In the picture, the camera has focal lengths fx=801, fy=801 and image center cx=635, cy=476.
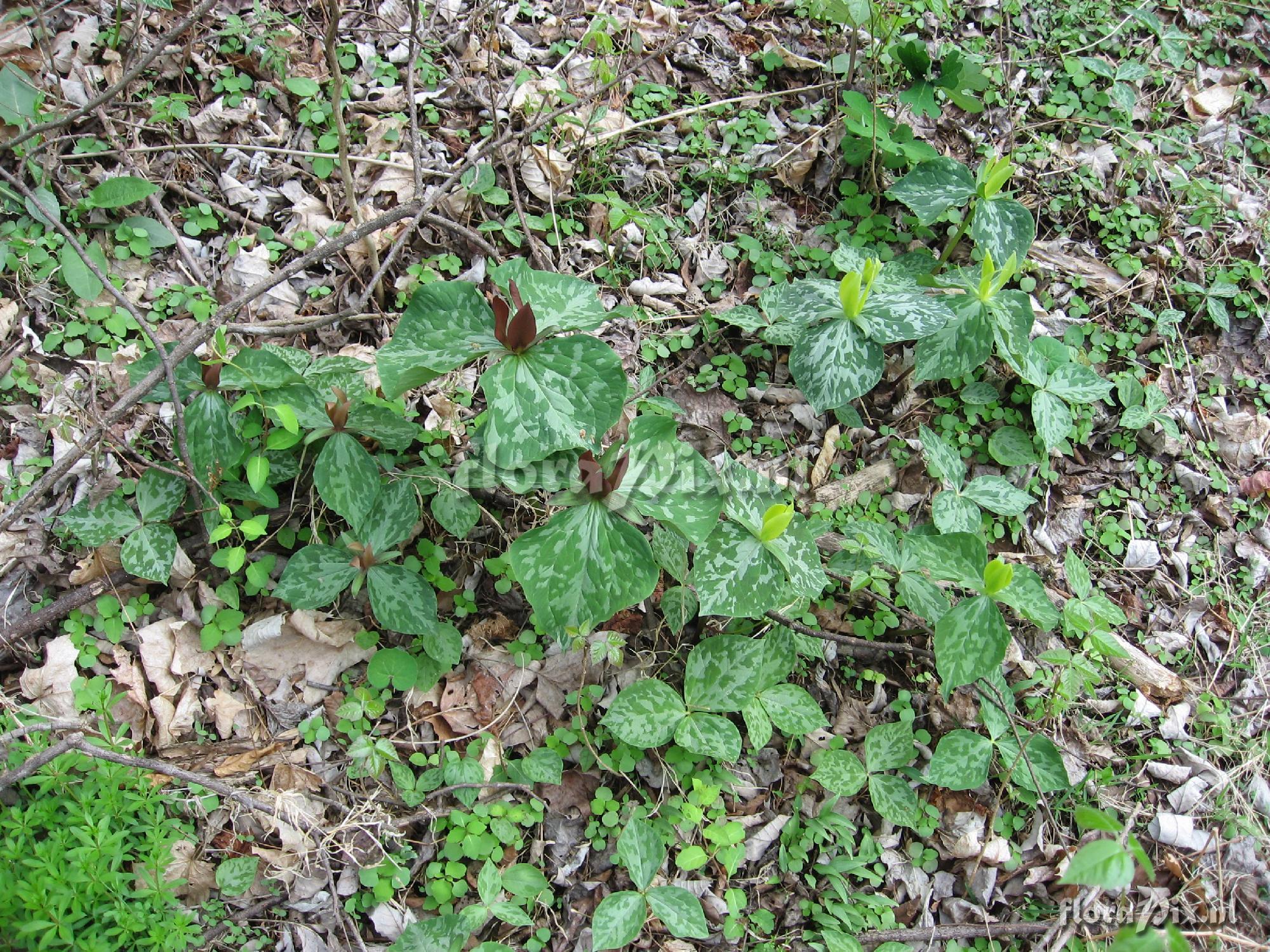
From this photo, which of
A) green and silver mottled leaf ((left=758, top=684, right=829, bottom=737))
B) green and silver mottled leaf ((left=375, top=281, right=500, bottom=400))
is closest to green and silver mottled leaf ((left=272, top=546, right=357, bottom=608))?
green and silver mottled leaf ((left=375, top=281, right=500, bottom=400))

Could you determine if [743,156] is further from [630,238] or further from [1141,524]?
[1141,524]

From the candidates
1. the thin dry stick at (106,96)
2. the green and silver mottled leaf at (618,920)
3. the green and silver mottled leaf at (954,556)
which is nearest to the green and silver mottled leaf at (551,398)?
the green and silver mottled leaf at (954,556)

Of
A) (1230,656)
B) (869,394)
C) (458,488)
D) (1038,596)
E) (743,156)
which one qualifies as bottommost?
(1230,656)

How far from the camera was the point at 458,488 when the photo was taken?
7.16 ft

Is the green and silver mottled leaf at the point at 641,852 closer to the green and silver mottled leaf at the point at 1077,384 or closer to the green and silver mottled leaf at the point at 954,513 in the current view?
the green and silver mottled leaf at the point at 954,513

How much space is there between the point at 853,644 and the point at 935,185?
5.04 ft

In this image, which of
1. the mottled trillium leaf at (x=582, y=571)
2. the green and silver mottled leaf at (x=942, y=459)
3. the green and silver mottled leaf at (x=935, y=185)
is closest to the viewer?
the mottled trillium leaf at (x=582, y=571)

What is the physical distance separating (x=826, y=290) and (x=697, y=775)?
1.46 meters

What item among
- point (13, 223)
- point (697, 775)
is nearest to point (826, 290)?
point (697, 775)

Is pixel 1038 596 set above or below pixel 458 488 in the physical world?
below

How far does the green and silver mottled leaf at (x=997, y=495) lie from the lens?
243 cm

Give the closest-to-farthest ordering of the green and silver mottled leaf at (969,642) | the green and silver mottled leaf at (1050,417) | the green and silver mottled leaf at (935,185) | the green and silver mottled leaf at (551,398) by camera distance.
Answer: the green and silver mottled leaf at (551,398)
the green and silver mottled leaf at (969,642)
the green and silver mottled leaf at (1050,417)
the green and silver mottled leaf at (935,185)

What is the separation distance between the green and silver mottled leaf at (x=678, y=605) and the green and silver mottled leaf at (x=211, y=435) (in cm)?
119

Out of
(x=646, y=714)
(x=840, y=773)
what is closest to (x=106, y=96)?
(x=646, y=714)
